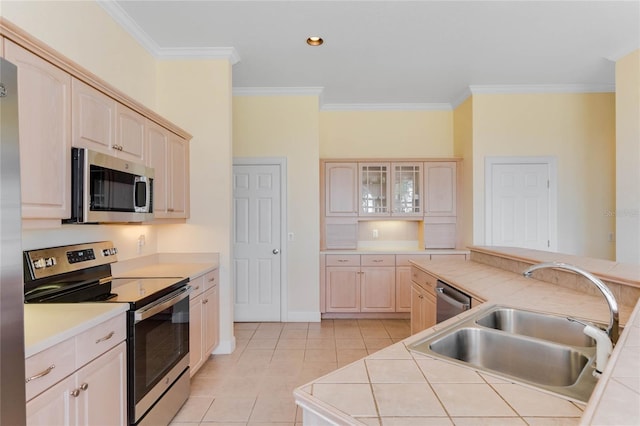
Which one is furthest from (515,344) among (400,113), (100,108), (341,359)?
(400,113)

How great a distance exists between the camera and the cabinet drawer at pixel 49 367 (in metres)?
1.16

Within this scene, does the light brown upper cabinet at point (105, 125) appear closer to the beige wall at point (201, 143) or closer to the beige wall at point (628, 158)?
the beige wall at point (201, 143)

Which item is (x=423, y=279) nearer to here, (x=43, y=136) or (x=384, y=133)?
(x=384, y=133)

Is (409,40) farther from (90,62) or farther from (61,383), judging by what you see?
(61,383)

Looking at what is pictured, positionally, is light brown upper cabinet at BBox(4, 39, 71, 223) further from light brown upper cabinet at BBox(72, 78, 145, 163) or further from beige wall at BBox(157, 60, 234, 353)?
beige wall at BBox(157, 60, 234, 353)

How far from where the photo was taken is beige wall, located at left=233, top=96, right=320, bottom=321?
4.21 m

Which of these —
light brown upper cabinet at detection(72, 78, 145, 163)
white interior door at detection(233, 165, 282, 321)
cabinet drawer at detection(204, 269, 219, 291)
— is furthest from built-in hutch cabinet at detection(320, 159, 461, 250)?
light brown upper cabinet at detection(72, 78, 145, 163)

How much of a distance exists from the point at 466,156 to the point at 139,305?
4036 millimetres

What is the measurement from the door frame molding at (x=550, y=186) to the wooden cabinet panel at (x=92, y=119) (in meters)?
3.93

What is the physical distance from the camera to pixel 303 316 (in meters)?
4.25

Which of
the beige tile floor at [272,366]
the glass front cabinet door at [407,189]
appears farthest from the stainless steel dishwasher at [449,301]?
the glass front cabinet door at [407,189]

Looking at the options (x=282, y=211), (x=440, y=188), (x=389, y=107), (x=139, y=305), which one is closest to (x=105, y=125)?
(x=139, y=305)

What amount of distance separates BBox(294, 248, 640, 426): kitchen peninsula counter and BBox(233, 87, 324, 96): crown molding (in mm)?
3544

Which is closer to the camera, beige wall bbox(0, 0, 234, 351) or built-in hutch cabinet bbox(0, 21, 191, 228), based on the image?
built-in hutch cabinet bbox(0, 21, 191, 228)
